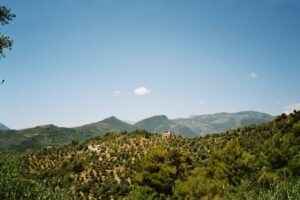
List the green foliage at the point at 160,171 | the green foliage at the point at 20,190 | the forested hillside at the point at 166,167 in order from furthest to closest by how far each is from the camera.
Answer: the green foliage at the point at 160,171 < the forested hillside at the point at 166,167 < the green foliage at the point at 20,190

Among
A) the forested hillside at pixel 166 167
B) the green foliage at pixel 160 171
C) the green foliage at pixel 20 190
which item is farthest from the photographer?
the green foliage at pixel 160 171

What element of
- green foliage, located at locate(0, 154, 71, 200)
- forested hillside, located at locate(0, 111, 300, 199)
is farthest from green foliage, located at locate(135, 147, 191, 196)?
green foliage, located at locate(0, 154, 71, 200)

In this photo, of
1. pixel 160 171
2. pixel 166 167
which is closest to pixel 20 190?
pixel 160 171

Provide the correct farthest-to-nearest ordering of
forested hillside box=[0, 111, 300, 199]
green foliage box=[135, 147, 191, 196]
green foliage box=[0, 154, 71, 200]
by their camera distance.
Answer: green foliage box=[135, 147, 191, 196]
forested hillside box=[0, 111, 300, 199]
green foliage box=[0, 154, 71, 200]

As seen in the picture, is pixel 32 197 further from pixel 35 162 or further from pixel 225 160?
pixel 35 162

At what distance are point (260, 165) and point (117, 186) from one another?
2655 centimetres

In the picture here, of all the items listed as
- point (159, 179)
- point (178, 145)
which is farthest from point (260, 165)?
point (178, 145)

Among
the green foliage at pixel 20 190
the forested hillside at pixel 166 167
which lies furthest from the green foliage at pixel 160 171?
the green foliage at pixel 20 190

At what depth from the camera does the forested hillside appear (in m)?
36.6

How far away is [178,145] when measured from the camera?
88562mm

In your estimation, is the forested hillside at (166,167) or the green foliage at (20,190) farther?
the forested hillside at (166,167)

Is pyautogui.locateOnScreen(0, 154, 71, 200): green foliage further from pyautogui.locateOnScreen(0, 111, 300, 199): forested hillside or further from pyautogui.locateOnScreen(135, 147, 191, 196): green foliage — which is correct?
pyautogui.locateOnScreen(135, 147, 191, 196): green foliage

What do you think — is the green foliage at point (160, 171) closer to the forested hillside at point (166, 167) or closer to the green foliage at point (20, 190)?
the forested hillside at point (166, 167)

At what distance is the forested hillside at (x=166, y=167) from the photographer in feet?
120
